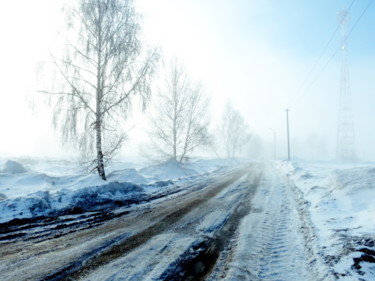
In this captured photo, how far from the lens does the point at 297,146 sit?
14938cm

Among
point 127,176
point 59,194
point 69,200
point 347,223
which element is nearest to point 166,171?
point 127,176

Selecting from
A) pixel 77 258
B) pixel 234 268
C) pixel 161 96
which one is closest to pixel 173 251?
pixel 234 268

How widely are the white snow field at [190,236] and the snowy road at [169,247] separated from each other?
0.01m

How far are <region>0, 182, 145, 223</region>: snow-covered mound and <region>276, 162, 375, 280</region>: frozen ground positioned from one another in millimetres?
6070

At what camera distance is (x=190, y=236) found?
5.12m

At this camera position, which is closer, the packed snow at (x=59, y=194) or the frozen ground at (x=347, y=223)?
the frozen ground at (x=347, y=223)

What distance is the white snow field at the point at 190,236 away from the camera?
3.61 meters

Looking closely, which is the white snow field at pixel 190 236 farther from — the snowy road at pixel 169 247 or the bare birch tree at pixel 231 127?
the bare birch tree at pixel 231 127

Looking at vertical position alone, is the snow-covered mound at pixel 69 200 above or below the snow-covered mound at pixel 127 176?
below

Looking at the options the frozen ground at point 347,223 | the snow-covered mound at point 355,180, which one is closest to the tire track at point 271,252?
the frozen ground at point 347,223

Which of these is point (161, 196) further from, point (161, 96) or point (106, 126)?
point (161, 96)

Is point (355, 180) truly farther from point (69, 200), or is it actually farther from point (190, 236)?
point (69, 200)

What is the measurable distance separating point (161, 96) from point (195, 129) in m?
4.31

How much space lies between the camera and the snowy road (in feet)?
11.7
